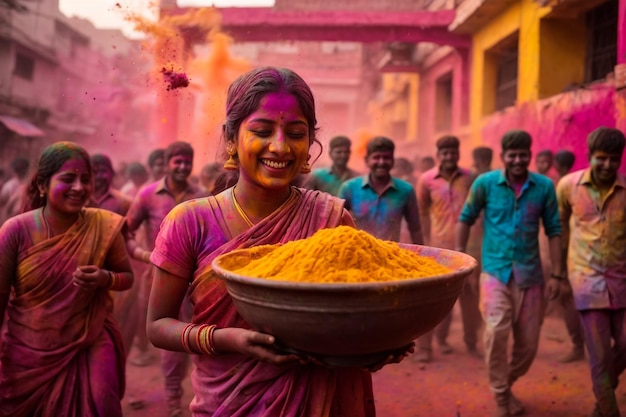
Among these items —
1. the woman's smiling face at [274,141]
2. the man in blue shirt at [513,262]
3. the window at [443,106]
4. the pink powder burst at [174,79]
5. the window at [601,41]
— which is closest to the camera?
the woman's smiling face at [274,141]

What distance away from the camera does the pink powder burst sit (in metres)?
3.47

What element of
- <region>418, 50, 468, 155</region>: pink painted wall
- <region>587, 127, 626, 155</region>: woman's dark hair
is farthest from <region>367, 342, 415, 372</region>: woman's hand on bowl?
<region>418, 50, 468, 155</region>: pink painted wall

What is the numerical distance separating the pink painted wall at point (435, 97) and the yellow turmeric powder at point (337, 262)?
509 inches

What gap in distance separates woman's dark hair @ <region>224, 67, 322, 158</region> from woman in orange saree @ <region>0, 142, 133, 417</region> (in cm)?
181

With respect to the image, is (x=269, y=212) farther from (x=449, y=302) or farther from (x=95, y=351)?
(x=95, y=351)

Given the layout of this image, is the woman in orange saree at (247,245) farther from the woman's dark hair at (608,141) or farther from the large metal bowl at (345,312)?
the woman's dark hair at (608,141)

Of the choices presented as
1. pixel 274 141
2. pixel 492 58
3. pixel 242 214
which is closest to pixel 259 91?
pixel 274 141

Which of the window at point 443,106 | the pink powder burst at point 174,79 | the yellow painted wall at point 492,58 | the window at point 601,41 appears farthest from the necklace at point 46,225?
the window at point 443,106

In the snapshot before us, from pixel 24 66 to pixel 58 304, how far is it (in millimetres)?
22109

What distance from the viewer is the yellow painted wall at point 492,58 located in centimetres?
992

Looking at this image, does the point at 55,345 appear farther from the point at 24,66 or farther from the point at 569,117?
the point at 24,66

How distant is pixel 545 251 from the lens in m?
8.30

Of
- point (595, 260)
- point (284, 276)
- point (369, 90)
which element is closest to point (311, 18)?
point (595, 260)

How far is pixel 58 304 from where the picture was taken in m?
3.44
